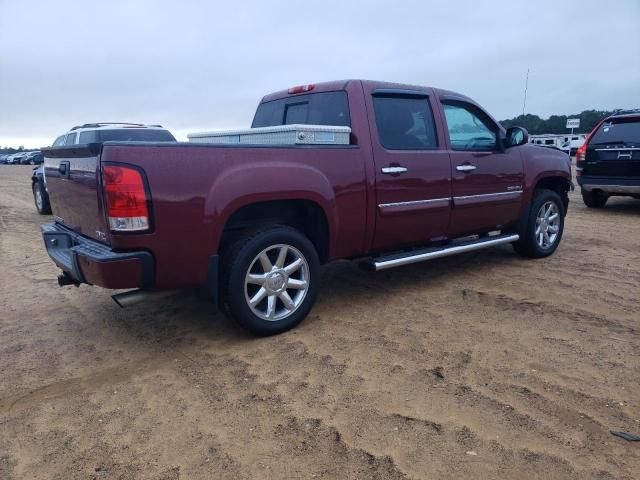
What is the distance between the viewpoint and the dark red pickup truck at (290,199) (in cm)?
315

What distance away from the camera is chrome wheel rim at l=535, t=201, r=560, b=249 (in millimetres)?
5992

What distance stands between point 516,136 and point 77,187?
13.9ft

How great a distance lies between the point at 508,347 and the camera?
3506 millimetres

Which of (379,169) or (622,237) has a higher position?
(379,169)

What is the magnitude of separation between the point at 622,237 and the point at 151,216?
669 centimetres

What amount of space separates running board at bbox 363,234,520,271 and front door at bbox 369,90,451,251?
0.36 feet

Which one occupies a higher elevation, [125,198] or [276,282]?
[125,198]

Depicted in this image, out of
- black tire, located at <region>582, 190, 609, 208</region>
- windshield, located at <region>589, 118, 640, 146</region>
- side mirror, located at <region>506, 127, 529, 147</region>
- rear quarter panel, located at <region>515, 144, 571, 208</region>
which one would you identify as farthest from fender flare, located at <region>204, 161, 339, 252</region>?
black tire, located at <region>582, 190, 609, 208</region>

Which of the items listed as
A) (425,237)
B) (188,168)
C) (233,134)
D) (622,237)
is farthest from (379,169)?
(622,237)

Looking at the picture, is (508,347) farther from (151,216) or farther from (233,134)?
(233,134)

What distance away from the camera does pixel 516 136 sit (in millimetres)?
5344

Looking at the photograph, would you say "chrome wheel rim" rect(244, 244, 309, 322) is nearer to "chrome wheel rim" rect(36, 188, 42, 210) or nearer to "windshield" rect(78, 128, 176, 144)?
"windshield" rect(78, 128, 176, 144)

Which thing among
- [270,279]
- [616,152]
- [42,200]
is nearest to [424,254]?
[270,279]

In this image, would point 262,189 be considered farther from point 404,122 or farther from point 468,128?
point 468,128
